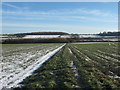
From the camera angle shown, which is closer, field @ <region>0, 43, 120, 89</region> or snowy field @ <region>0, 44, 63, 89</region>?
field @ <region>0, 43, 120, 89</region>

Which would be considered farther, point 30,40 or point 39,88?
point 30,40

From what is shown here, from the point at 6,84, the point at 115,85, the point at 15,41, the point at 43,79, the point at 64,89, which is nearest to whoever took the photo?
the point at 64,89

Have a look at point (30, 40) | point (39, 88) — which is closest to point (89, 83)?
point (39, 88)

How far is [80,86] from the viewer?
7082 mm

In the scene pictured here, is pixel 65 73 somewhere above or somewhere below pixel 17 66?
above

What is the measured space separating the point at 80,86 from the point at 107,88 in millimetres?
1463

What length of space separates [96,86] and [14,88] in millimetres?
4663

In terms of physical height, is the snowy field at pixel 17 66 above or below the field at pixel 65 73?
below

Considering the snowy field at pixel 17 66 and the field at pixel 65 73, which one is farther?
the snowy field at pixel 17 66

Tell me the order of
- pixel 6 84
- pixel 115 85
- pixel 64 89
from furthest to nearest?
1. pixel 6 84
2. pixel 115 85
3. pixel 64 89

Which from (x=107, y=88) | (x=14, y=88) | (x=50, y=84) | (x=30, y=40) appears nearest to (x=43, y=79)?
(x=50, y=84)

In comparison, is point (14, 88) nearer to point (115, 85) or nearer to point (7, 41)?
point (115, 85)

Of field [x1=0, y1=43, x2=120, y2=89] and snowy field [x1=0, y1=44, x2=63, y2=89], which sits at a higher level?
field [x1=0, y1=43, x2=120, y2=89]

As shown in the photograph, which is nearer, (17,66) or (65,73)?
(65,73)
